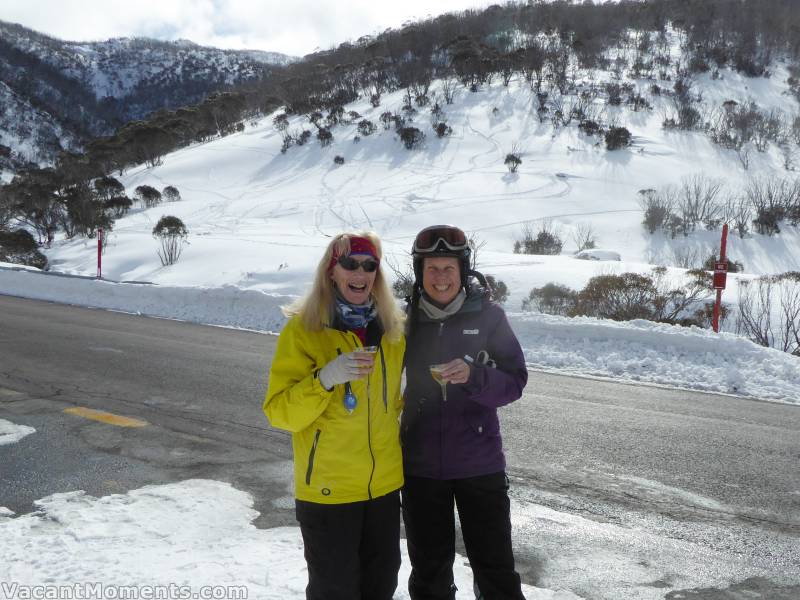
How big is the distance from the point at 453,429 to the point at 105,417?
4.37 metres

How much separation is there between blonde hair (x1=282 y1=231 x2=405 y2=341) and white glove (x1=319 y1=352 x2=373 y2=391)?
24 centimetres

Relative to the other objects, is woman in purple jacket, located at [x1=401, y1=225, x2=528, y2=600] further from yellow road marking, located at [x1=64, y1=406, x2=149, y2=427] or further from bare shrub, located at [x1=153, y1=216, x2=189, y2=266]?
bare shrub, located at [x1=153, y1=216, x2=189, y2=266]

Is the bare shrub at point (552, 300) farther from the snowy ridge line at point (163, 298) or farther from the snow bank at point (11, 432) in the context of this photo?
the snow bank at point (11, 432)

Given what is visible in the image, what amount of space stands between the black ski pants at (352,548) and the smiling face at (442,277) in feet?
2.60

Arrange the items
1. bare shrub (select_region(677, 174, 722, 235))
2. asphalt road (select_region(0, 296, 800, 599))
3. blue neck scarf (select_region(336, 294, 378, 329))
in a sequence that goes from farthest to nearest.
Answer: bare shrub (select_region(677, 174, 722, 235)), asphalt road (select_region(0, 296, 800, 599)), blue neck scarf (select_region(336, 294, 378, 329))

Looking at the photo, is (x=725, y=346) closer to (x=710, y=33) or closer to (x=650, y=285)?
(x=650, y=285)

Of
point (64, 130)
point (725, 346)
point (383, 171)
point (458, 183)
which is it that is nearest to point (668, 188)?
point (458, 183)

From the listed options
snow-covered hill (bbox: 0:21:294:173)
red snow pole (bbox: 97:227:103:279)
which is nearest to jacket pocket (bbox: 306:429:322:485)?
red snow pole (bbox: 97:227:103:279)

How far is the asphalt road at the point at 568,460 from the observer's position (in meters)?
3.55

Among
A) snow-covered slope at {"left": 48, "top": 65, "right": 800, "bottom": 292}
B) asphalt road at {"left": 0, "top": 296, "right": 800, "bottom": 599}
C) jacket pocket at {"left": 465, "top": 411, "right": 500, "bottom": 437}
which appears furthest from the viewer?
snow-covered slope at {"left": 48, "top": 65, "right": 800, "bottom": 292}

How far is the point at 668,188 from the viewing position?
29.3m

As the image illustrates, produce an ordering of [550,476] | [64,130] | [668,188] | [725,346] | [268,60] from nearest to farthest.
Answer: [550,476], [725,346], [668,188], [64,130], [268,60]

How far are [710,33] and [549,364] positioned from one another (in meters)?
51.6

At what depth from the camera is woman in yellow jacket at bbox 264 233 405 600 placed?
2418 mm
